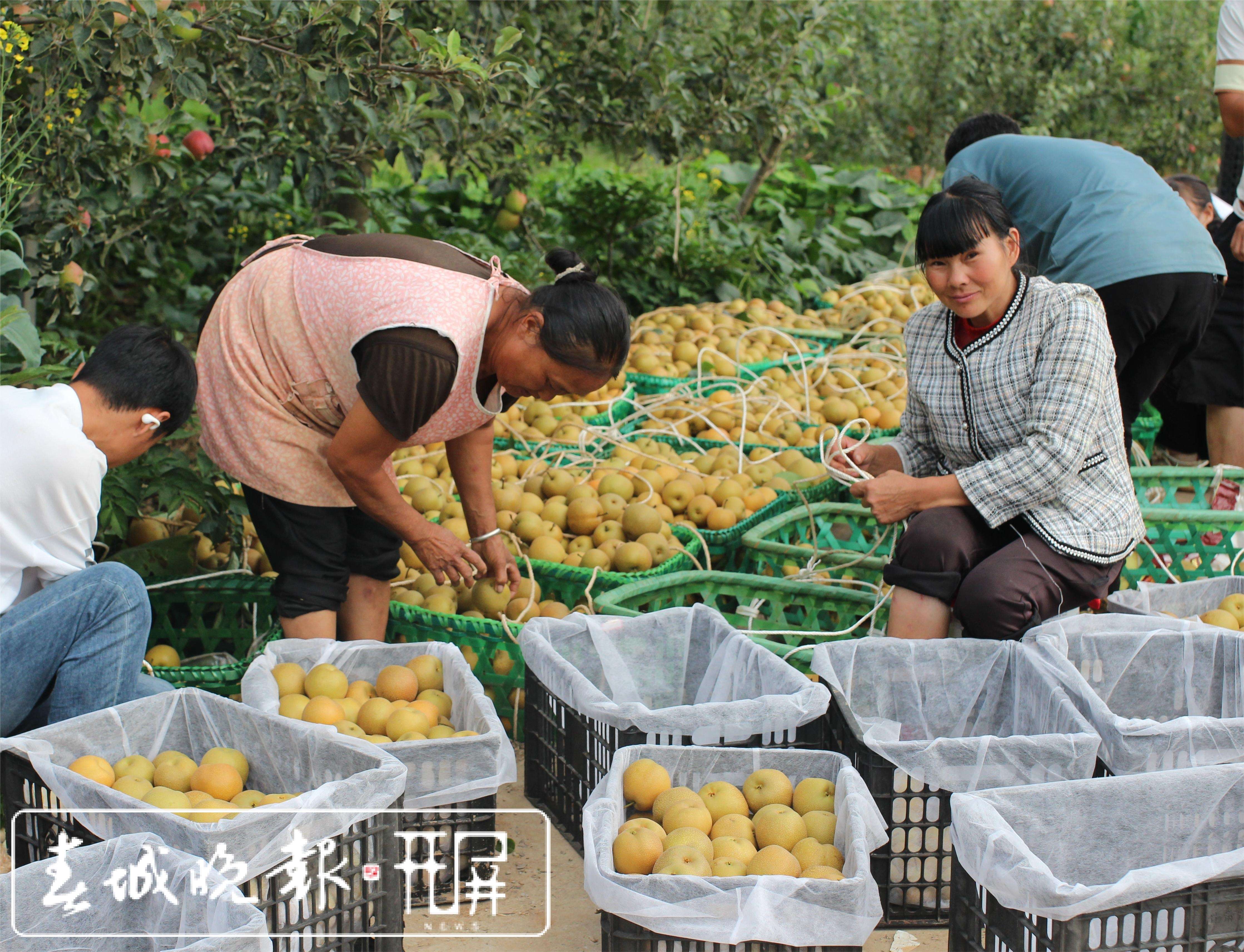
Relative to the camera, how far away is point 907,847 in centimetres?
206

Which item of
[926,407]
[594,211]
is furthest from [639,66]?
[926,407]

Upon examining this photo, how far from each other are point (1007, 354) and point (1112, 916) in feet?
4.80

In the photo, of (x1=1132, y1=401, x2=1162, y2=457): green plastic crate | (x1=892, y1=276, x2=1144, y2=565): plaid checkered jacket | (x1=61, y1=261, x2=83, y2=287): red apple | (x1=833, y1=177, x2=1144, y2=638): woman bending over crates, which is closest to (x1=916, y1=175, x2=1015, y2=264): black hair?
(x1=833, y1=177, x2=1144, y2=638): woman bending over crates

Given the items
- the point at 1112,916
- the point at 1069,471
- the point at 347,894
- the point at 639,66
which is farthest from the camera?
the point at 639,66

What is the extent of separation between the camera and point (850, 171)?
8.73m

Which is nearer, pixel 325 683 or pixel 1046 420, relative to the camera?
pixel 325 683

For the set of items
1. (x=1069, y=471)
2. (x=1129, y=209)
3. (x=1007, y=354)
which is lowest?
(x=1069, y=471)

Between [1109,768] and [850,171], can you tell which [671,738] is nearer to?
[1109,768]

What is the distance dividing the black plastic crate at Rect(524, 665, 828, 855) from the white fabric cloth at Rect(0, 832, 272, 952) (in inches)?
27.3

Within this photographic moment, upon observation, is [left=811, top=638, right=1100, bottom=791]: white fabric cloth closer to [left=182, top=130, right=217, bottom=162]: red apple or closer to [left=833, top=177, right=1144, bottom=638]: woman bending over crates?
[left=833, top=177, right=1144, bottom=638]: woman bending over crates

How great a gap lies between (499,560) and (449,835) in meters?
0.81

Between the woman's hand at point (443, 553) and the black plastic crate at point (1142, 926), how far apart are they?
1244 mm

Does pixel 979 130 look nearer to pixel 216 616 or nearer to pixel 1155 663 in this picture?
pixel 1155 663

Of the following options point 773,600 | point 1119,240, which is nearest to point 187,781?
point 773,600
